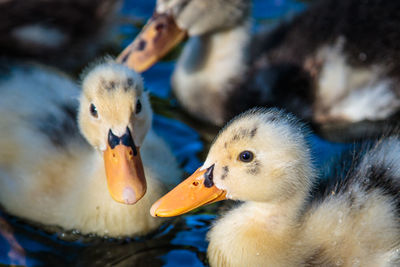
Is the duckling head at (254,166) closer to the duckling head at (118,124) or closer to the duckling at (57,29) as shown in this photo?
the duckling head at (118,124)

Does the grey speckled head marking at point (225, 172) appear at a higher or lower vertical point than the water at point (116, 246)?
lower

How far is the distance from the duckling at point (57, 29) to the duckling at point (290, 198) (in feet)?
5.60

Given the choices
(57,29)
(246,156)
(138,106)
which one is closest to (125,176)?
(138,106)

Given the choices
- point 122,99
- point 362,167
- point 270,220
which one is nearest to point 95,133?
point 122,99

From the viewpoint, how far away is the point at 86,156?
12.7ft

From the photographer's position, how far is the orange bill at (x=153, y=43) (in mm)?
4719

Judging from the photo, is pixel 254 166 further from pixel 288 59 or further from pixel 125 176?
pixel 288 59

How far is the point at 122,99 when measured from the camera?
351 centimetres

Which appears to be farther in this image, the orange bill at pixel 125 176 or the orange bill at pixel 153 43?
the orange bill at pixel 153 43

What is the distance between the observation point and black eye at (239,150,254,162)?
10.5 ft

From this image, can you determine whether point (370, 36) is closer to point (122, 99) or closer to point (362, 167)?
point (362, 167)

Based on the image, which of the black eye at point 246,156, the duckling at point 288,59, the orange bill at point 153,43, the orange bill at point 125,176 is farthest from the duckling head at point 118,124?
the orange bill at point 153,43

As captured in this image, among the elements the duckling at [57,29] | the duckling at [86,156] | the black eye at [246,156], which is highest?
the duckling at [57,29]

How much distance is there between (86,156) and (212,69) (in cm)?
130
